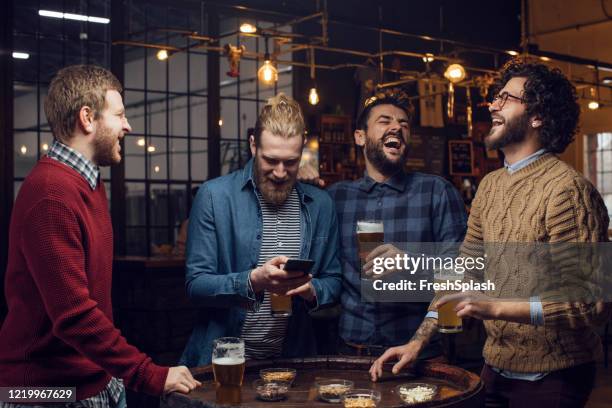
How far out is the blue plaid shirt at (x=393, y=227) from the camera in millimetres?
2928

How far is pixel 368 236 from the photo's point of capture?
112 inches

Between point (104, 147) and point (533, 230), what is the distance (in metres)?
1.29

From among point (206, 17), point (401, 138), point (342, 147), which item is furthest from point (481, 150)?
point (401, 138)

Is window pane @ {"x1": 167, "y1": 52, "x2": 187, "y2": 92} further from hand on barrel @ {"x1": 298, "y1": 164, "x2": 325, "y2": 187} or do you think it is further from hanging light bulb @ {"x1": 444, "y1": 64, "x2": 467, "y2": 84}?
hand on barrel @ {"x1": 298, "y1": 164, "x2": 325, "y2": 187}

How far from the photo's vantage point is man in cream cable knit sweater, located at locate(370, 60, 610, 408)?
233cm

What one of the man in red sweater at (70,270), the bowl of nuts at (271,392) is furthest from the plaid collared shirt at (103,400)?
the bowl of nuts at (271,392)

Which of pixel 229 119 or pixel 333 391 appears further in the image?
pixel 229 119

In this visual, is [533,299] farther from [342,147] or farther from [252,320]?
[342,147]

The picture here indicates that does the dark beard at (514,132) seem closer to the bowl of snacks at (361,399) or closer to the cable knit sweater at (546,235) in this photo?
the cable knit sweater at (546,235)

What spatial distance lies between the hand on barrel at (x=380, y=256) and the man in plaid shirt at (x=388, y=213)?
164mm

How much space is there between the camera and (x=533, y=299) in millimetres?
2361

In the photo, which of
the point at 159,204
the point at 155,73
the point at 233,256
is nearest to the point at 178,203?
the point at 159,204

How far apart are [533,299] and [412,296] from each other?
2.16 ft

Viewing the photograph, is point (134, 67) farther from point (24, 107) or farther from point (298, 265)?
point (298, 265)
